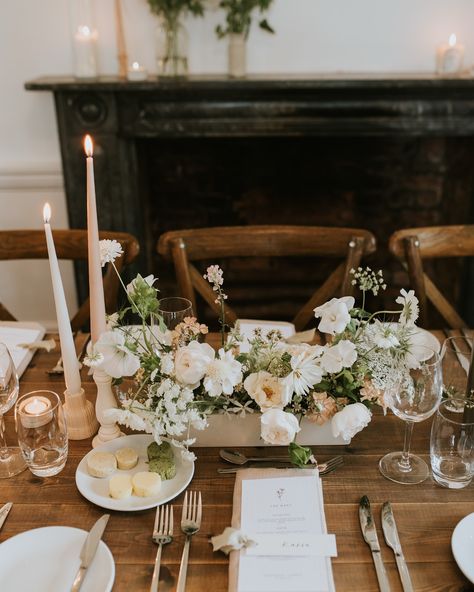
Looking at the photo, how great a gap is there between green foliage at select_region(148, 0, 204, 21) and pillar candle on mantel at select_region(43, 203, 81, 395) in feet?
4.59

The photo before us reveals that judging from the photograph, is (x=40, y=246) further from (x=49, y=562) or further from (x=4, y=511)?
(x=49, y=562)

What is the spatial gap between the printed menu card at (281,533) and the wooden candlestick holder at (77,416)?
0.30 m

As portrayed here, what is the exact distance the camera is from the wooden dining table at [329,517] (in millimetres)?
875

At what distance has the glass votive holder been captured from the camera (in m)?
1.02

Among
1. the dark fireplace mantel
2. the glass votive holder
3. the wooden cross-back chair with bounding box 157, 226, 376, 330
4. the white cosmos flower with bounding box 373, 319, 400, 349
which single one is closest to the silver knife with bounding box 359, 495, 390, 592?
the white cosmos flower with bounding box 373, 319, 400, 349

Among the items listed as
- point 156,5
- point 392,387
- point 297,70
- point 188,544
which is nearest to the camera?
point 188,544

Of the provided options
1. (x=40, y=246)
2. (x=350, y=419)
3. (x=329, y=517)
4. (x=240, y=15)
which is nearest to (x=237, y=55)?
(x=240, y=15)

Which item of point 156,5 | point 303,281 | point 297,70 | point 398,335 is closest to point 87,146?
point 398,335

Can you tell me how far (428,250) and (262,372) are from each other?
2.99ft

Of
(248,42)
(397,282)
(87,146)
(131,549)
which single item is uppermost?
(248,42)

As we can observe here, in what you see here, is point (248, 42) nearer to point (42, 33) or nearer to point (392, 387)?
point (42, 33)

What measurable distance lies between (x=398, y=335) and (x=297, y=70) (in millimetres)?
1651

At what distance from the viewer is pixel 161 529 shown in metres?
0.94

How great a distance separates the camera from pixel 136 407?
101cm
